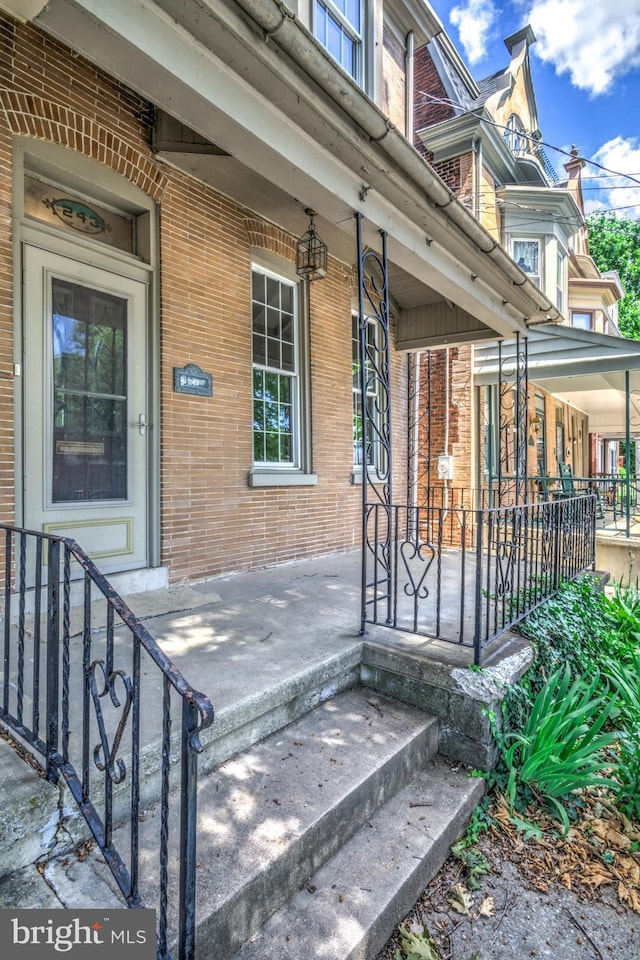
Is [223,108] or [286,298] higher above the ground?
[286,298]

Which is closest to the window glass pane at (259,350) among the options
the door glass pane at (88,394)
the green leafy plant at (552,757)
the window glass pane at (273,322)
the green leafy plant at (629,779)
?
the window glass pane at (273,322)

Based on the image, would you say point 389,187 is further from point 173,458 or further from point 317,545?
point 317,545

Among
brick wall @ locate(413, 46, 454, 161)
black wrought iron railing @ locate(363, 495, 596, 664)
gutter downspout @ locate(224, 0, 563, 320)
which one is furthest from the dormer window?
black wrought iron railing @ locate(363, 495, 596, 664)

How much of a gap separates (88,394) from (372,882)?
3400 mm

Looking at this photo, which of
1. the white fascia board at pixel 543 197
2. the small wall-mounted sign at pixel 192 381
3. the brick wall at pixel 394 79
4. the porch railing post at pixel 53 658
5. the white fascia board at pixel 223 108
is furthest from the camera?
the white fascia board at pixel 543 197

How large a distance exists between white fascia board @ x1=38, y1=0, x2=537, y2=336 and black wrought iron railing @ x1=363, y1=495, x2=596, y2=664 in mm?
2000

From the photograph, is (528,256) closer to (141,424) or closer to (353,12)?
(353,12)

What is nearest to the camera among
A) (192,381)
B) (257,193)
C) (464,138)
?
(192,381)

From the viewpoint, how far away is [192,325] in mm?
4352

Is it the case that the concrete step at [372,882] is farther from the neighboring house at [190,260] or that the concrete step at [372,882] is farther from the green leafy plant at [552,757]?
the neighboring house at [190,260]

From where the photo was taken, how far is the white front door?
3385mm

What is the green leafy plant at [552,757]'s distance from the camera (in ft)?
8.42

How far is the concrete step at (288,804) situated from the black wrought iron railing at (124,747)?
2.2 inches

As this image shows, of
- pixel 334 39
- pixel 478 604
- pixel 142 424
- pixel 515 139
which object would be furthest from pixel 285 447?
pixel 515 139
